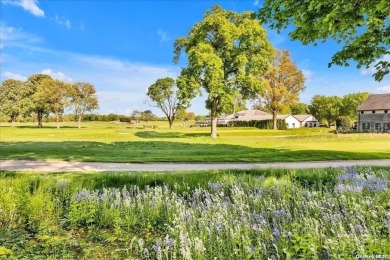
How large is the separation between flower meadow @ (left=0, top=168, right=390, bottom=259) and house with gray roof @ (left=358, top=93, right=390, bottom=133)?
2787 inches

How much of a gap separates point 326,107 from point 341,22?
4154 inches

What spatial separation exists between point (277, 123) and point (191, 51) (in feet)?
147

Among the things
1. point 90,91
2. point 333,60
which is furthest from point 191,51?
point 90,91

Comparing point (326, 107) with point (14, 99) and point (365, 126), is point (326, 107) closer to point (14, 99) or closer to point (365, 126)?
point (365, 126)

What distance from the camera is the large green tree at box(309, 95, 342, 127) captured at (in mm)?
104938

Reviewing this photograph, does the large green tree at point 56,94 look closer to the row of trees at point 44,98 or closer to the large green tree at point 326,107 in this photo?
the row of trees at point 44,98

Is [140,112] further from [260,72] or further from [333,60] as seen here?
[333,60]

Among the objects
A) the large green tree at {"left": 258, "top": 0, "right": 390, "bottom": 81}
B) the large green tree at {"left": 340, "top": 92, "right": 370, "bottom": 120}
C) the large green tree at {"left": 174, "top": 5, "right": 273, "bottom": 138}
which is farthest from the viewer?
the large green tree at {"left": 340, "top": 92, "right": 370, "bottom": 120}

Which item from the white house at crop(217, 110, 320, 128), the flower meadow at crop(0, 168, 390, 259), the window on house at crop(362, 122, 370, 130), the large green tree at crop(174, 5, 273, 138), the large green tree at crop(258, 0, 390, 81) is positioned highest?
the large green tree at crop(174, 5, 273, 138)

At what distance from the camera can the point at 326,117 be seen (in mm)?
108750

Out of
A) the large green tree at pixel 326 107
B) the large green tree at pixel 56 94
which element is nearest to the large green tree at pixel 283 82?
the large green tree at pixel 326 107

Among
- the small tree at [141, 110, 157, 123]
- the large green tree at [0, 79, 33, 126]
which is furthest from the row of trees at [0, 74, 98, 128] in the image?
the small tree at [141, 110, 157, 123]

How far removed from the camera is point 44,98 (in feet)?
247

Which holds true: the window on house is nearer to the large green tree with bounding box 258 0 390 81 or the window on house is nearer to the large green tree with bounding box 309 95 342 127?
the large green tree with bounding box 309 95 342 127
